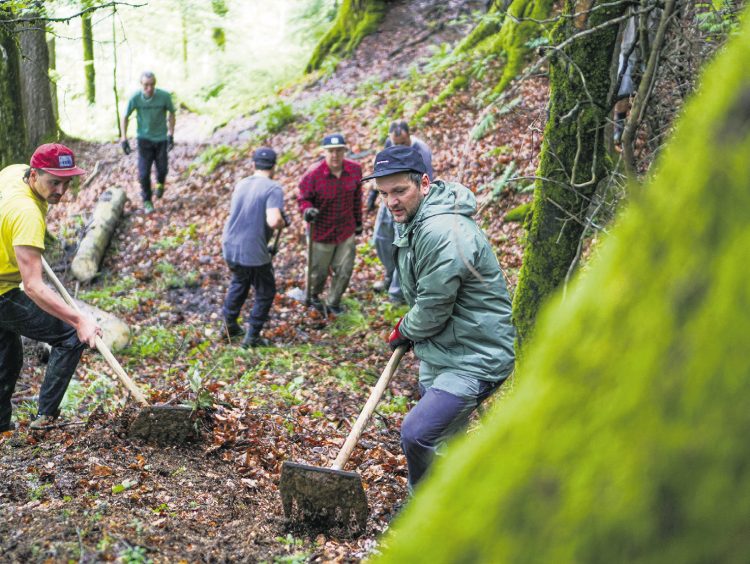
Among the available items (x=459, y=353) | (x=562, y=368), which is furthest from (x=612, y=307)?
(x=459, y=353)

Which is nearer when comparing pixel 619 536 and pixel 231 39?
pixel 619 536

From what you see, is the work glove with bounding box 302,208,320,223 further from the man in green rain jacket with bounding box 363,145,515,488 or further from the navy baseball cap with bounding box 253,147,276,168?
the man in green rain jacket with bounding box 363,145,515,488

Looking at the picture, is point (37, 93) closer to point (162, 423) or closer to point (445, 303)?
point (162, 423)

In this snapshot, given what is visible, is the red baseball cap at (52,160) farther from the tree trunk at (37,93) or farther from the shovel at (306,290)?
the tree trunk at (37,93)

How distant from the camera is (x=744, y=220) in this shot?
1.04 meters

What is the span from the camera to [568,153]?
15.0 feet

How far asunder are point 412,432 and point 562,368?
9.01 ft

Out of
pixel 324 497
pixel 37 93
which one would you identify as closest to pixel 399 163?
pixel 324 497

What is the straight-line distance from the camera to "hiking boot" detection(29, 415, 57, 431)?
514cm

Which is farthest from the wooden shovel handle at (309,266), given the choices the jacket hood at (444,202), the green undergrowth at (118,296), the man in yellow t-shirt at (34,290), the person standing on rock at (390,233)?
the jacket hood at (444,202)

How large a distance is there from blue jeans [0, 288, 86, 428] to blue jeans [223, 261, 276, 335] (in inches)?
110

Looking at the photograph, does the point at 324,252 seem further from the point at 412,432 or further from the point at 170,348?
the point at 412,432

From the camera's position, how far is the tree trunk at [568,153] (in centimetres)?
434

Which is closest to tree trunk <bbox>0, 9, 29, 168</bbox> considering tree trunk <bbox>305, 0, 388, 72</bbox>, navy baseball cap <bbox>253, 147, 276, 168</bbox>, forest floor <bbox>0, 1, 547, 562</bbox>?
forest floor <bbox>0, 1, 547, 562</bbox>
